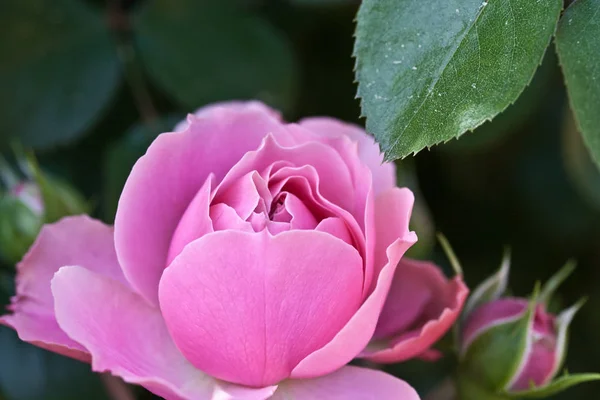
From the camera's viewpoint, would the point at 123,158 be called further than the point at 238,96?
No

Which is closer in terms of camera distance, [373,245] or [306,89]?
[373,245]

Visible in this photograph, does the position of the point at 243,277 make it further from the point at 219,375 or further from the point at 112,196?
the point at 112,196

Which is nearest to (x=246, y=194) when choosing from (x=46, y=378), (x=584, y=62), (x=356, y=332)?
(x=356, y=332)

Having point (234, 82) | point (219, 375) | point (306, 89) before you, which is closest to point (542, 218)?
point (306, 89)

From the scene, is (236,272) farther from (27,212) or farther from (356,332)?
(27,212)

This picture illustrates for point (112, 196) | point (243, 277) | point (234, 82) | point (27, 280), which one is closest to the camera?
point (243, 277)

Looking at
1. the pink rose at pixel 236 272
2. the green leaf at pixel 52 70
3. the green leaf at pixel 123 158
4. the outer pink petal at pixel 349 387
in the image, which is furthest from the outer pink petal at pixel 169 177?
the green leaf at pixel 52 70
